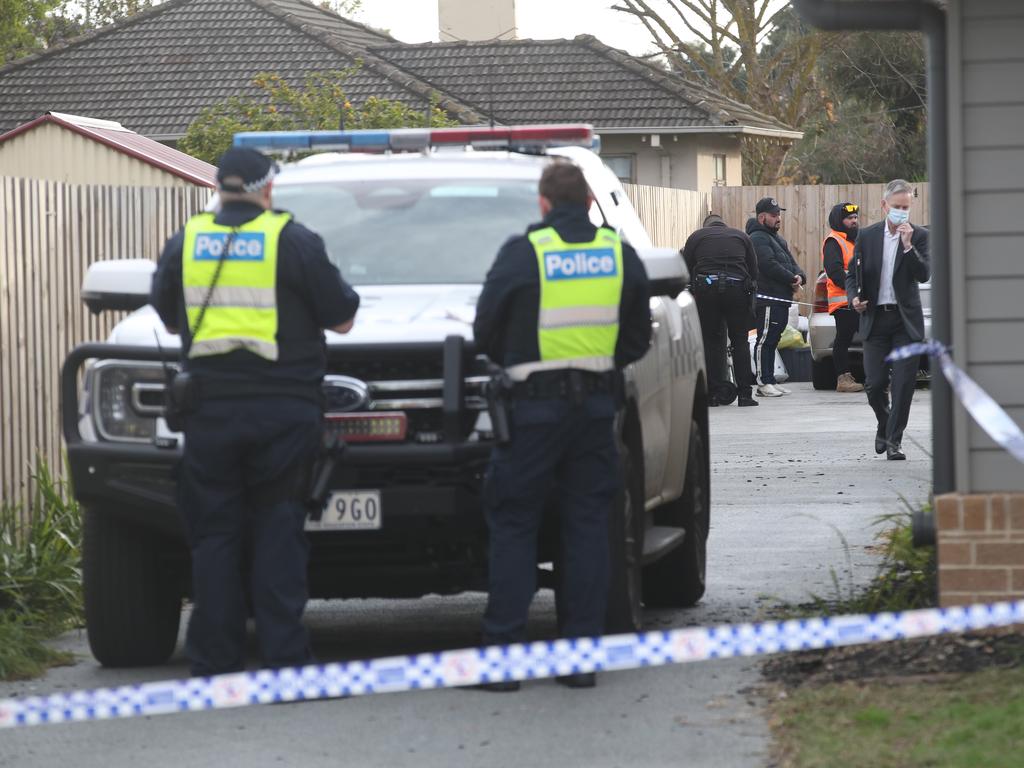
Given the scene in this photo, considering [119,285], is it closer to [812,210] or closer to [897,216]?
[897,216]

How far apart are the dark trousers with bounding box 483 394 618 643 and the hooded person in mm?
12629

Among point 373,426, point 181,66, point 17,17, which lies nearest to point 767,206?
point 373,426

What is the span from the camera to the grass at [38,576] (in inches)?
313

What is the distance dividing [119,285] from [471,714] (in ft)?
6.55

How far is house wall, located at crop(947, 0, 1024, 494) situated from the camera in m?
7.21

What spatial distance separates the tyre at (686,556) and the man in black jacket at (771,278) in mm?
12343

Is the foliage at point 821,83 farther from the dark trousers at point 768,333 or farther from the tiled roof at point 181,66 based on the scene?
the dark trousers at point 768,333

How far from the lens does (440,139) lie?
27.7 ft

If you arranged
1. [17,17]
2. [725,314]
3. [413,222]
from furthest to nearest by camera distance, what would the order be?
[17,17], [725,314], [413,222]

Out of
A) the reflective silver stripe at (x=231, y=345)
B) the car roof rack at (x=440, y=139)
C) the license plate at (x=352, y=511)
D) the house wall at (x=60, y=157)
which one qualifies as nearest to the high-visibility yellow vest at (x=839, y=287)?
the house wall at (x=60, y=157)

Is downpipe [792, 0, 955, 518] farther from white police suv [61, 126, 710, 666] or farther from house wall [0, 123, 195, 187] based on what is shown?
house wall [0, 123, 195, 187]

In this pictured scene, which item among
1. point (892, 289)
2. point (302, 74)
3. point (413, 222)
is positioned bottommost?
point (892, 289)

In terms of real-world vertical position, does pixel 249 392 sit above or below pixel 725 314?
above

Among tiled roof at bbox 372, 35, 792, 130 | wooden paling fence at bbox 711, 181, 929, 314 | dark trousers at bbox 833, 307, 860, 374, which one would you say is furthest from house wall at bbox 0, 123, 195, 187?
tiled roof at bbox 372, 35, 792, 130
